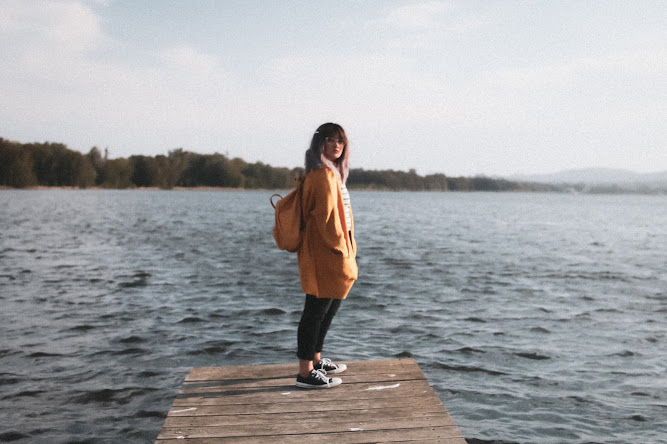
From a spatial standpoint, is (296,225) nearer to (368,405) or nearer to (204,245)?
(368,405)

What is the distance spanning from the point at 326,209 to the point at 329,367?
176 cm

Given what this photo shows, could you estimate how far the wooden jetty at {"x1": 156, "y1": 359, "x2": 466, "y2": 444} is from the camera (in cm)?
421

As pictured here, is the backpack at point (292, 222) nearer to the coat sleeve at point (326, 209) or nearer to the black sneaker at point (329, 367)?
the coat sleeve at point (326, 209)

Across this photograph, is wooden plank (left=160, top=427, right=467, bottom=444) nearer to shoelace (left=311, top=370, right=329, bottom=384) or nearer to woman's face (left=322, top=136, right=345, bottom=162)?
shoelace (left=311, top=370, right=329, bottom=384)

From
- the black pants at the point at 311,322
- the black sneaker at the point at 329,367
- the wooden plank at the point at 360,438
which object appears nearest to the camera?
the wooden plank at the point at 360,438

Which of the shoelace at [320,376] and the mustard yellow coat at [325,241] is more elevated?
the mustard yellow coat at [325,241]

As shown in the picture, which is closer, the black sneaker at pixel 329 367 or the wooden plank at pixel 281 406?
the wooden plank at pixel 281 406

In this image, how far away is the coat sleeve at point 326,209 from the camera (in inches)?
186

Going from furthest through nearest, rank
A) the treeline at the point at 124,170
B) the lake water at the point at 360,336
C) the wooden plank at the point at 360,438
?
the treeline at the point at 124,170 < the lake water at the point at 360,336 < the wooden plank at the point at 360,438

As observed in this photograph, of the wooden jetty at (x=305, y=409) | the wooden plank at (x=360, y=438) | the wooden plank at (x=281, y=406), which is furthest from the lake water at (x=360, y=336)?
the wooden plank at (x=360, y=438)

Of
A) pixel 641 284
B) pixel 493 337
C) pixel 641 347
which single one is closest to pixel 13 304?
pixel 493 337

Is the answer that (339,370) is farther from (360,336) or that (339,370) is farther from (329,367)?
(360,336)

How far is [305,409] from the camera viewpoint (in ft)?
15.3

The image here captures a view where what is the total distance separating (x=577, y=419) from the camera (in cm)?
757
